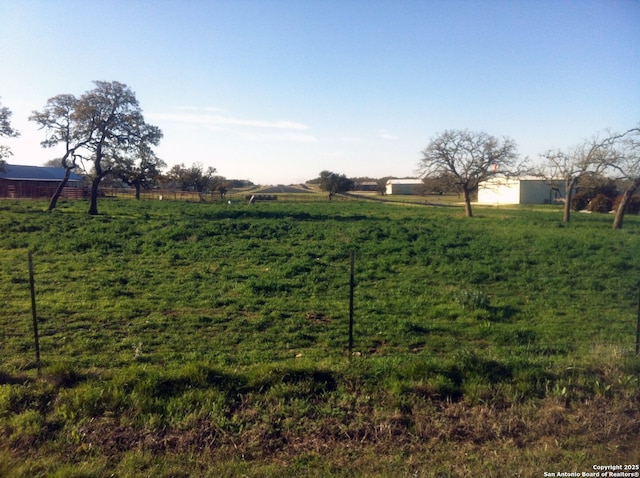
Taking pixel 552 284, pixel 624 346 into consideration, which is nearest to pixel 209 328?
pixel 624 346

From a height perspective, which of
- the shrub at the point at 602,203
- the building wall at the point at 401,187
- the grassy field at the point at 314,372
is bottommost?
the grassy field at the point at 314,372

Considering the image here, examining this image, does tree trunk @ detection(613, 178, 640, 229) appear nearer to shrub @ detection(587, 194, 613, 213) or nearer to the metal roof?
shrub @ detection(587, 194, 613, 213)

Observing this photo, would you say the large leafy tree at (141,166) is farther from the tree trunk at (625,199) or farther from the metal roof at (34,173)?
the metal roof at (34,173)

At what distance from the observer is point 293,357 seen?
6.36 metres

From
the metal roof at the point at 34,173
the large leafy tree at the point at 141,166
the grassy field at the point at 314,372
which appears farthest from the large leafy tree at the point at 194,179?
the grassy field at the point at 314,372

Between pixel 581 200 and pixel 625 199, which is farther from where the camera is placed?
pixel 581 200

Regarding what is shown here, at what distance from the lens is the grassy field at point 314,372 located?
4.11m

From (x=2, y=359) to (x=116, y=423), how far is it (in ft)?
8.39

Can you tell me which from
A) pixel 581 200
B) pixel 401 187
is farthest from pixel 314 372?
pixel 401 187

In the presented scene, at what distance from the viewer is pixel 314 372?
17.7 ft

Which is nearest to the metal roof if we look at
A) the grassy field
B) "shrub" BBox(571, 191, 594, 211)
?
"shrub" BBox(571, 191, 594, 211)

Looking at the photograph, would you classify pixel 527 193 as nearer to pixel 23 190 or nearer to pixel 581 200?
pixel 581 200

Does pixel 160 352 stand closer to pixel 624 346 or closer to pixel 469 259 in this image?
pixel 624 346

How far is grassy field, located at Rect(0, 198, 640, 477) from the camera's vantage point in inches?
162
